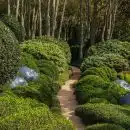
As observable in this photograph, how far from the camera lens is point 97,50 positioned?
866 inches

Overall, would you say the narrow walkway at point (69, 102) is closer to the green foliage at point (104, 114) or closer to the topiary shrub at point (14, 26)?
the green foliage at point (104, 114)

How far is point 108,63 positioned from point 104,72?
185 centimetres

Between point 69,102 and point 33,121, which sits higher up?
point 33,121

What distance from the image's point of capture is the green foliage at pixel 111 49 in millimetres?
21188

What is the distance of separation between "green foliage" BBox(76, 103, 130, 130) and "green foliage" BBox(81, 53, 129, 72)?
23.3ft

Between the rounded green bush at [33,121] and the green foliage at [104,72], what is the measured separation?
8.32 m

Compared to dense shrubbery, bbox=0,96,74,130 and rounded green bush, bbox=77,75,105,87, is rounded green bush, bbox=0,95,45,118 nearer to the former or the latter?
dense shrubbery, bbox=0,96,74,130

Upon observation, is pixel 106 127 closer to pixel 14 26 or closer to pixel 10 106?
pixel 10 106

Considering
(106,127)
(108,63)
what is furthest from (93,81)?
(106,127)

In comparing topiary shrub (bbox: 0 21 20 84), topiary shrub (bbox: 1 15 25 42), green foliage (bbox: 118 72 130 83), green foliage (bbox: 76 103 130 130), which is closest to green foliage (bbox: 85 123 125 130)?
green foliage (bbox: 76 103 130 130)

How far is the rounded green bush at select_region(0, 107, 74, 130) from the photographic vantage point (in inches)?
282

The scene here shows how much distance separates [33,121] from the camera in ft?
24.5

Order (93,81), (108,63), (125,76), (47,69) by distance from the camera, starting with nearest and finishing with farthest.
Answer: (93,81)
(47,69)
(125,76)
(108,63)

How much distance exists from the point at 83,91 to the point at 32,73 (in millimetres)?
1630
